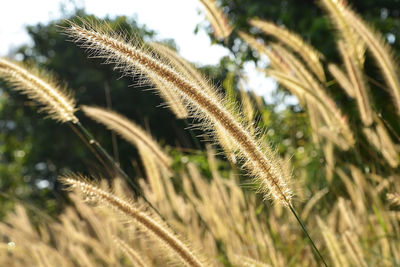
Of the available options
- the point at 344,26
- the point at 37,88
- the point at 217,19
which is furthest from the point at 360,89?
the point at 37,88

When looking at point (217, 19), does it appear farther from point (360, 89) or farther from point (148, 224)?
point (148, 224)

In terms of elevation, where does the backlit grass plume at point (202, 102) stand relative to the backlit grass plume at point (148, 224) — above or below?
above

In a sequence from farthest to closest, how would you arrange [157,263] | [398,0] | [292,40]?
[398,0] → [157,263] → [292,40]

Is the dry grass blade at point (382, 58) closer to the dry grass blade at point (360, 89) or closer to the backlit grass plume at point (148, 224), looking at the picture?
the dry grass blade at point (360, 89)

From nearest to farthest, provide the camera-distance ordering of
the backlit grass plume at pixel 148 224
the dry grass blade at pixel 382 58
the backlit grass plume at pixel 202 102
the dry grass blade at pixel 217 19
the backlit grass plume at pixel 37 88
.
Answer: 1. the backlit grass plume at pixel 202 102
2. the backlit grass plume at pixel 148 224
3. the backlit grass plume at pixel 37 88
4. the dry grass blade at pixel 382 58
5. the dry grass blade at pixel 217 19

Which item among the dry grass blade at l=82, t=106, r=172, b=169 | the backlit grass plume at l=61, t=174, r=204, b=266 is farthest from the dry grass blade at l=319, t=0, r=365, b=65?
the backlit grass plume at l=61, t=174, r=204, b=266

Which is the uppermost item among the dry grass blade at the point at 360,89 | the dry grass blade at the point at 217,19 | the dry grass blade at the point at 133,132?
the dry grass blade at the point at 217,19

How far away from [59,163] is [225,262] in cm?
1778

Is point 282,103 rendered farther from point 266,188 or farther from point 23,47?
point 23,47

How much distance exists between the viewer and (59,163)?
747 inches

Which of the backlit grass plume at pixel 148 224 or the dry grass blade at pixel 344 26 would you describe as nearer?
the backlit grass plume at pixel 148 224

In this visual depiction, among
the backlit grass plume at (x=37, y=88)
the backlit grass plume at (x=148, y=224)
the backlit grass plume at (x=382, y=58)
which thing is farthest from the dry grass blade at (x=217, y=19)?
the backlit grass plume at (x=148, y=224)

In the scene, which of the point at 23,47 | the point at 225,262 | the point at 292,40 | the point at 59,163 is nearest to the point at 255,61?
the point at 292,40

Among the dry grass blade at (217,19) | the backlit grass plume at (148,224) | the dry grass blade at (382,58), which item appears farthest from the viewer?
the dry grass blade at (217,19)
